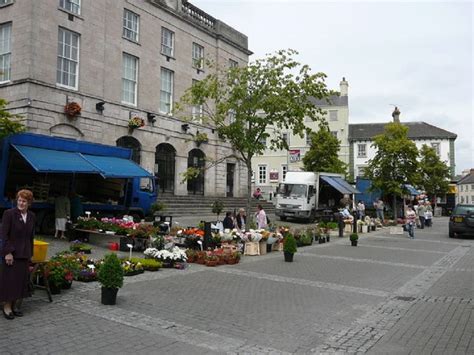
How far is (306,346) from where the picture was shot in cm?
571

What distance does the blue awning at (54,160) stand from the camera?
47.5ft

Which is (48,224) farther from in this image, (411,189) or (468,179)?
→ (468,179)

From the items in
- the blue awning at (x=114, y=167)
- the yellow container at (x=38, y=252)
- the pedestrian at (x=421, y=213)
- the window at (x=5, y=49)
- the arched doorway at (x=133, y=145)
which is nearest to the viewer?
the yellow container at (x=38, y=252)

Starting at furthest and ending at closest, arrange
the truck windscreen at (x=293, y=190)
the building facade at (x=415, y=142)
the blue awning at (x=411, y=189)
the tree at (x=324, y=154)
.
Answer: the building facade at (x=415, y=142), the tree at (x=324, y=154), the blue awning at (x=411, y=189), the truck windscreen at (x=293, y=190)

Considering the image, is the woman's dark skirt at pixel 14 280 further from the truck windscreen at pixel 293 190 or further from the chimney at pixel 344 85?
the chimney at pixel 344 85

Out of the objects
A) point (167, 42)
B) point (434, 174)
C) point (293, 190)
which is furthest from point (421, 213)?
point (434, 174)

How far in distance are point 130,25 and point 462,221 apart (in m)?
21.6

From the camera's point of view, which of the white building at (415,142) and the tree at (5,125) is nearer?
the tree at (5,125)

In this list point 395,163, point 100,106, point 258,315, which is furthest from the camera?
point 395,163

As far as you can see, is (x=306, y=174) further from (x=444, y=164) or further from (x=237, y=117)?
(x=444, y=164)

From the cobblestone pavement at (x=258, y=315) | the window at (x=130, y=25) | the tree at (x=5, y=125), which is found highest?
the window at (x=130, y=25)

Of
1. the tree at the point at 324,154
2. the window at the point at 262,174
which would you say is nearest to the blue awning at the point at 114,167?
the tree at the point at 324,154

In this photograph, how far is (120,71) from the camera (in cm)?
2634

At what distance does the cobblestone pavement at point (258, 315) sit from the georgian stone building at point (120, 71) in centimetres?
1168
